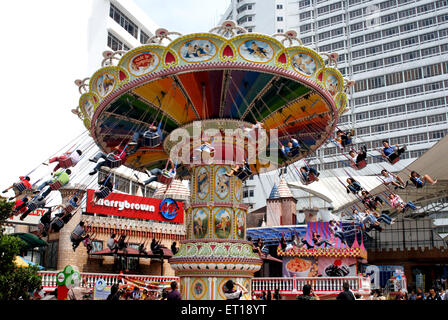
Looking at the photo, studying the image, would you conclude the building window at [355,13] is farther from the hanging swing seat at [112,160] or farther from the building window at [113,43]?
the hanging swing seat at [112,160]

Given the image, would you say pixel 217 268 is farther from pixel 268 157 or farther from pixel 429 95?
pixel 429 95

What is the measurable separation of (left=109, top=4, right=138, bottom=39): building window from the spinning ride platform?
22644mm

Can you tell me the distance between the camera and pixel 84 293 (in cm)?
1323

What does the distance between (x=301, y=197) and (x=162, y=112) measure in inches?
1859

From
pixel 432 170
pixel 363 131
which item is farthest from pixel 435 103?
pixel 432 170

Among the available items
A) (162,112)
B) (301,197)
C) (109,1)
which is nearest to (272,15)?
(301,197)

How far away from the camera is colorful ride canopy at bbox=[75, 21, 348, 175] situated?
40.7 ft

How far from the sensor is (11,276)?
1186cm

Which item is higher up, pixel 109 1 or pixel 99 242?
pixel 109 1

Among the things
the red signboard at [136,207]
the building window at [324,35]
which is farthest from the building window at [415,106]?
the red signboard at [136,207]

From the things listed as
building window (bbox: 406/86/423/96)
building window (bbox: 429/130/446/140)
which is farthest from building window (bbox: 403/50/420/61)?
building window (bbox: 429/130/446/140)

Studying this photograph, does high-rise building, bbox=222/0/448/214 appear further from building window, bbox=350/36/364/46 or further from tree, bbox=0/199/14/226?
tree, bbox=0/199/14/226

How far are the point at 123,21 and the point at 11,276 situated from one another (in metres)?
29.6

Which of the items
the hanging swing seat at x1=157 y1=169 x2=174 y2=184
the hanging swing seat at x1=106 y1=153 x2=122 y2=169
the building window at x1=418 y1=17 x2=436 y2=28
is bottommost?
the hanging swing seat at x1=157 y1=169 x2=174 y2=184
